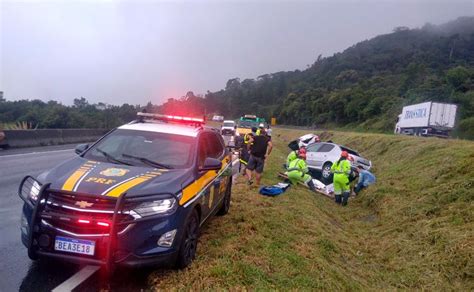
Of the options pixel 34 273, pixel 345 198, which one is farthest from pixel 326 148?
pixel 34 273

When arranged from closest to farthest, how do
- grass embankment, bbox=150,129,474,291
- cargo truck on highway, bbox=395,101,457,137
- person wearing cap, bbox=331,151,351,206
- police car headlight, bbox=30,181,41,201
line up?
police car headlight, bbox=30,181,41,201
grass embankment, bbox=150,129,474,291
person wearing cap, bbox=331,151,351,206
cargo truck on highway, bbox=395,101,457,137

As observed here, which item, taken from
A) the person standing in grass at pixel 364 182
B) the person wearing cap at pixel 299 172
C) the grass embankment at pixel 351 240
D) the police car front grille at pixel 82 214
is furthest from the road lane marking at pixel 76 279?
the person standing in grass at pixel 364 182

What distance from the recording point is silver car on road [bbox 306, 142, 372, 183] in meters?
15.9

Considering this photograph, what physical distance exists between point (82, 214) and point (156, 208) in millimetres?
719

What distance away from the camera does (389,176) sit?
46.2ft

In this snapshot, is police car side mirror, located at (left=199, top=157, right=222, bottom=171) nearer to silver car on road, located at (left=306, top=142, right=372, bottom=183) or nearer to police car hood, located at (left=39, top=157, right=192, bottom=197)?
police car hood, located at (left=39, top=157, right=192, bottom=197)

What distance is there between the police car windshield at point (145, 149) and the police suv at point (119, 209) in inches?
0.9

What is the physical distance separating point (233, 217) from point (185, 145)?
7.01ft

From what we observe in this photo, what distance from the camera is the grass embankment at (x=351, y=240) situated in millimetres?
4812

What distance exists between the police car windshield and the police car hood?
232mm

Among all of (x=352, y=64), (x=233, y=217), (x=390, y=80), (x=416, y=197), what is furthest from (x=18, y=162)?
(x=352, y=64)

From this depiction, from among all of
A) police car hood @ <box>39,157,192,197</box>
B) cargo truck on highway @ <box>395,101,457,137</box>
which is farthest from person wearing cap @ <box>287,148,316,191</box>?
cargo truck on highway @ <box>395,101,457,137</box>

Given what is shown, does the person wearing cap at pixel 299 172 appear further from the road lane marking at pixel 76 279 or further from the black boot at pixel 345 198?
the road lane marking at pixel 76 279

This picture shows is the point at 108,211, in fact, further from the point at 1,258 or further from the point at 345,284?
the point at 345,284
